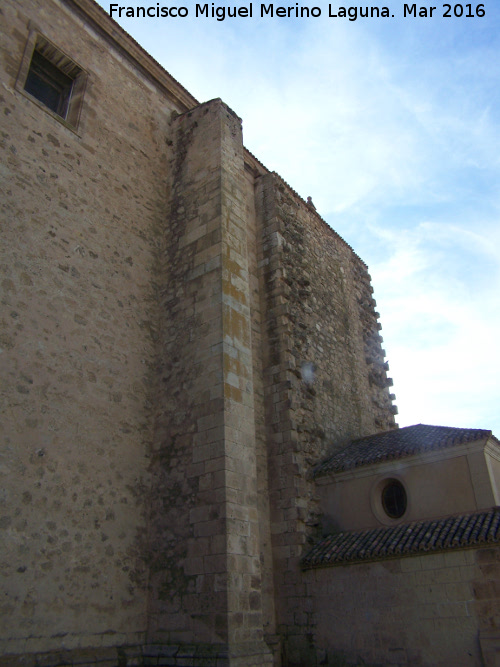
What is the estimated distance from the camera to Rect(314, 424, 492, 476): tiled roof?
25.7 ft

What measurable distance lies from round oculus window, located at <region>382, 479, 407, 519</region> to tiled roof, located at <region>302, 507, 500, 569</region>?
367mm

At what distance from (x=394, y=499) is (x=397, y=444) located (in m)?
0.92

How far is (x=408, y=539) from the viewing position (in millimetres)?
7387

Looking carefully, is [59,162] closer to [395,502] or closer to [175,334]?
[175,334]

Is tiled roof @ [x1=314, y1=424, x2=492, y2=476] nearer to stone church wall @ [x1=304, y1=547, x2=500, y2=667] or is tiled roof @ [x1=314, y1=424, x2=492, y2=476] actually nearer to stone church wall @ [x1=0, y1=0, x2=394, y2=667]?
stone church wall @ [x1=0, y1=0, x2=394, y2=667]

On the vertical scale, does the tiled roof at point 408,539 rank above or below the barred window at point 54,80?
below

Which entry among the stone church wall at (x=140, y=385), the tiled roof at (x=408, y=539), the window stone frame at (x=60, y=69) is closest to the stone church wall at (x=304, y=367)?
the stone church wall at (x=140, y=385)

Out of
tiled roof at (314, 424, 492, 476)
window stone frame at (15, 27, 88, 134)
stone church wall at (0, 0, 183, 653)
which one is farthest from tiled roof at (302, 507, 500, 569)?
window stone frame at (15, 27, 88, 134)

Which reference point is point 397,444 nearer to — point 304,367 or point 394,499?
point 394,499

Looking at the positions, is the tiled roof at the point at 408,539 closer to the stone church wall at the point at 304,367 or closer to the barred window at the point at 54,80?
the stone church wall at the point at 304,367

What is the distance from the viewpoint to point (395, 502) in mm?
8414

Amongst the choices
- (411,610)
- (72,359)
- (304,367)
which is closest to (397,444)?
(304,367)

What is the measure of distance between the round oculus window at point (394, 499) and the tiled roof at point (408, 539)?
37cm

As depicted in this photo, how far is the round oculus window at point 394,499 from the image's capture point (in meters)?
8.30
